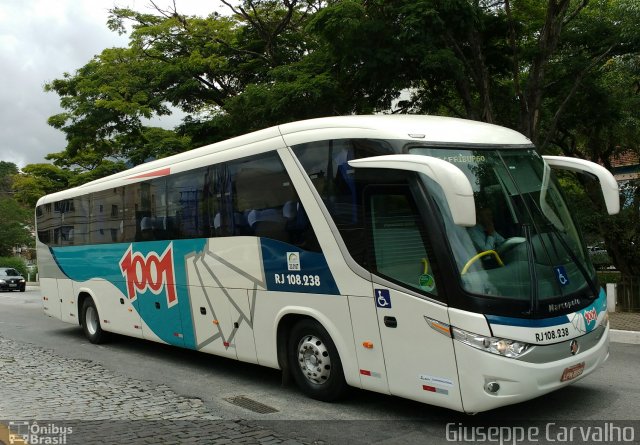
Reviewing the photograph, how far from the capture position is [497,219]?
204 inches

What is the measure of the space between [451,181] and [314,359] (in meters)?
2.73

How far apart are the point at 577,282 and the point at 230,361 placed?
17.2ft

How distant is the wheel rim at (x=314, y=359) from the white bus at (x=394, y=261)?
16 mm

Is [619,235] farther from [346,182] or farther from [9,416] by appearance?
[9,416]

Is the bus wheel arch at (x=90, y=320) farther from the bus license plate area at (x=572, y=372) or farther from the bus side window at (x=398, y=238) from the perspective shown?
the bus license plate area at (x=572, y=372)

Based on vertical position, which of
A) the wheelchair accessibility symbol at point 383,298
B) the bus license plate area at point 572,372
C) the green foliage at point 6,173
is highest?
the green foliage at point 6,173

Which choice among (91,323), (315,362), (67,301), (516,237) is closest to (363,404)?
(315,362)

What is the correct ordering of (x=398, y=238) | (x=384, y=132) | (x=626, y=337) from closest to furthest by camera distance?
(x=398, y=238)
(x=384, y=132)
(x=626, y=337)

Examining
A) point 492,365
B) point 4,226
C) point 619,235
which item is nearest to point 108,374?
point 492,365

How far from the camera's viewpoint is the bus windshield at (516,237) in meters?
4.95

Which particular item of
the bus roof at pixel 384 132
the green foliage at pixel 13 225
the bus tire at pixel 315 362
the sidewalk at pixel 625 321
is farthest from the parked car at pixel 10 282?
the bus tire at pixel 315 362

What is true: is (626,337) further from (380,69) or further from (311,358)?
(380,69)

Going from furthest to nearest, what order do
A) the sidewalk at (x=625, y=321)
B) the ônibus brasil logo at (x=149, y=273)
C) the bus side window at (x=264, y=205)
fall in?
the sidewalk at (x=625, y=321), the ônibus brasil logo at (x=149, y=273), the bus side window at (x=264, y=205)

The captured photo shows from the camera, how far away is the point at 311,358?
20.6 feet
